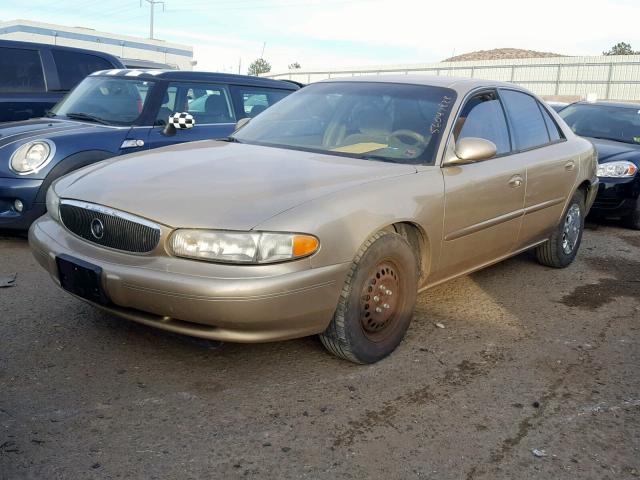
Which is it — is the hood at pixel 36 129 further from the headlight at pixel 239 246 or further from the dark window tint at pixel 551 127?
the dark window tint at pixel 551 127

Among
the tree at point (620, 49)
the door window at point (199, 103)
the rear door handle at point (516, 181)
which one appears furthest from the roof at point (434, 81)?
the tree at point (620, 49)

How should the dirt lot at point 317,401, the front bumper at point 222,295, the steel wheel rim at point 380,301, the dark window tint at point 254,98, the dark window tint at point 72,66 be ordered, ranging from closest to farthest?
the dirt lot at point 317,401, the front bumper at point 222,295, the steel wheel rim at point 380,301, the dark window tint at point 254,98, the dark window tint at point 72,66

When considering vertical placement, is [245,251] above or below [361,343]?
above

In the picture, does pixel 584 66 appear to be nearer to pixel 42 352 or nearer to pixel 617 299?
pixel 617 299

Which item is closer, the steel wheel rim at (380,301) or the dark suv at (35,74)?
the steel wheel rim at (380,301)

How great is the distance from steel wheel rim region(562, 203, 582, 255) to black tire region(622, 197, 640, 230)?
2.12 meters

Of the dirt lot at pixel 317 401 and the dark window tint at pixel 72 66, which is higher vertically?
the dark window tint at pixel 72 66

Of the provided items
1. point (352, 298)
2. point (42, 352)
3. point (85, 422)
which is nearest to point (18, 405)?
point (85, 422)

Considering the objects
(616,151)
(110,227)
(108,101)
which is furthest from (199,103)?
(616,151)

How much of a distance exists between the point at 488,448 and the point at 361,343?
2.85 feet

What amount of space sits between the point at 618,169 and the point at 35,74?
21.7 ft

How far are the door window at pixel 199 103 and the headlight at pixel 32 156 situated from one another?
113cm

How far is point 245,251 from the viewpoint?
2850mm

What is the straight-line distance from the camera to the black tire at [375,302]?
3.19 metres
